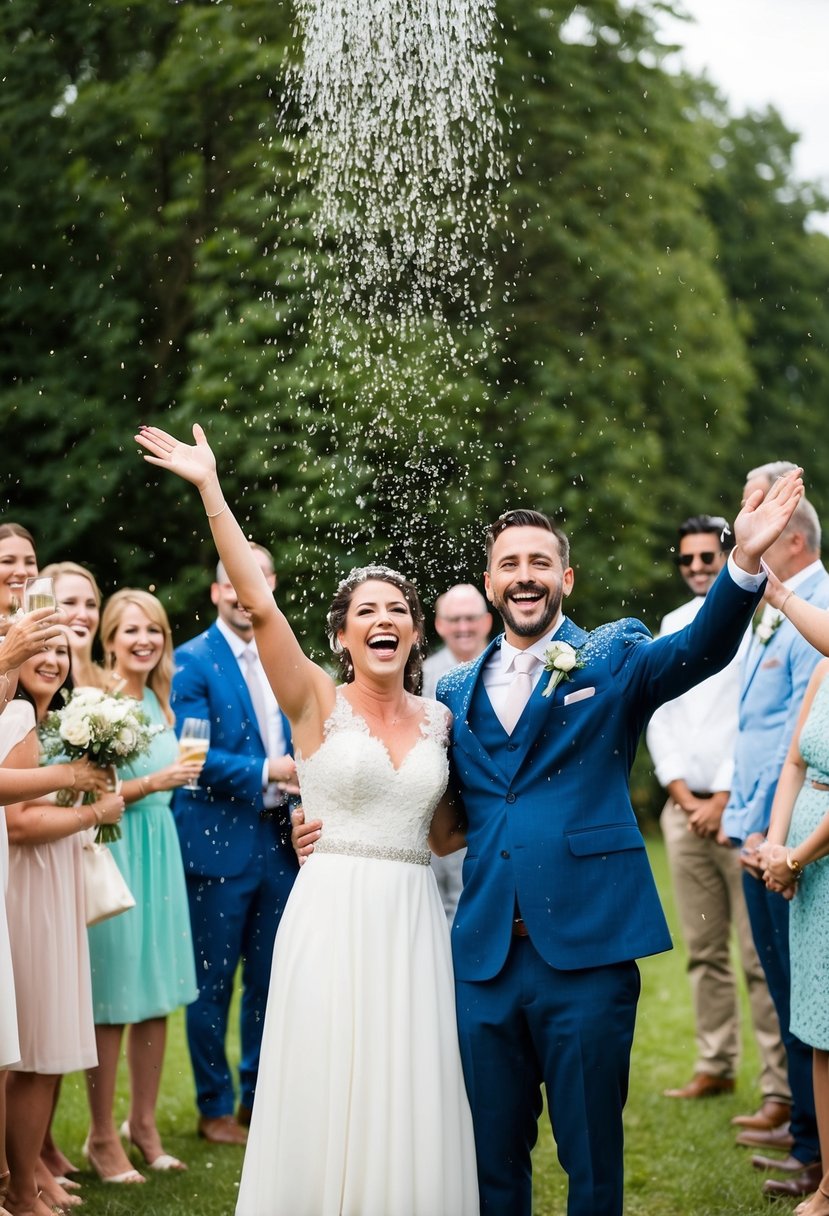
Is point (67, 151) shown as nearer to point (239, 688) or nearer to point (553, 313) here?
point (553, 313)

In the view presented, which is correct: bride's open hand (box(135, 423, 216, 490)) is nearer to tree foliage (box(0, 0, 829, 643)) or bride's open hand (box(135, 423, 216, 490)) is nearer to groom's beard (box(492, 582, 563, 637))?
groom's beard (box(492, 582, 563, 637))

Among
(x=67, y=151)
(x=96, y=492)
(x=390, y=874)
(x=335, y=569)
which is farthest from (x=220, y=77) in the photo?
(x=390, y=874)

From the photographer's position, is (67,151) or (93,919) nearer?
(93,919)

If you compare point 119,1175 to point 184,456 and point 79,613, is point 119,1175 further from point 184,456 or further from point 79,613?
point 184,456

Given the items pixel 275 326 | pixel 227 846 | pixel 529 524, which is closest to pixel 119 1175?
pixel 227 846

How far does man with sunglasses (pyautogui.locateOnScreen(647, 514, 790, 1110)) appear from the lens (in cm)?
738

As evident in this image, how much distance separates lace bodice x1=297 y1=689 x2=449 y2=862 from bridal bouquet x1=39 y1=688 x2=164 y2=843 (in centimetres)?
112

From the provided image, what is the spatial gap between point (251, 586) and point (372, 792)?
2.32 feet

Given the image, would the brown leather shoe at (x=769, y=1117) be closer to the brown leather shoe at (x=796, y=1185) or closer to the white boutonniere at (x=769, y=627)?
the brown leather shoe at (x=796, y=1185)

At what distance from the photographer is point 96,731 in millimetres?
5359

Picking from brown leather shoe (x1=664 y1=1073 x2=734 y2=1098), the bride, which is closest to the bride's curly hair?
the bride

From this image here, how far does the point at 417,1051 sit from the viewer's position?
4.25 m

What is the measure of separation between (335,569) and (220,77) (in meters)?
4.93

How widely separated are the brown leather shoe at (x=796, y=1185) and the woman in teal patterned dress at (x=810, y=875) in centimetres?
45
